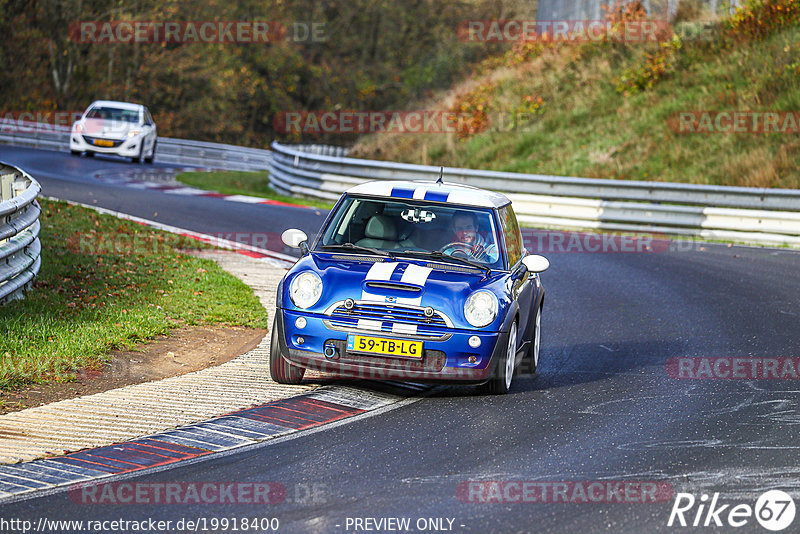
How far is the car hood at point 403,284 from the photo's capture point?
25.3ft

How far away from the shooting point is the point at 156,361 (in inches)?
352

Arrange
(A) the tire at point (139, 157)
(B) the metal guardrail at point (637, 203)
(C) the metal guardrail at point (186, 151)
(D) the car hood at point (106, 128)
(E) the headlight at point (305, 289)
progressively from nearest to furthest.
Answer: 1. (E) the headlight at point (305, 289)
2. (B) the metal guardrail at point (637, 203)
3. (D) the car hood at point (106, 128)
4. (A) the tire at point (139, 157)
5. (C) the metal guardrail at point (186, 151)

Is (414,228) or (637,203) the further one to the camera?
(637,203)

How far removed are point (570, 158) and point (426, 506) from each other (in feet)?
76.2

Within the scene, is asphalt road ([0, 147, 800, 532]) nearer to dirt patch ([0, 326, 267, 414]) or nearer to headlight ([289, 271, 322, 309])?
headlight ([289, 271, 322, 309])

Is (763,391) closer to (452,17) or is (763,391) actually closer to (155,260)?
(155,260)

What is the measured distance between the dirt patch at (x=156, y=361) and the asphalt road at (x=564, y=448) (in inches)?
80.0

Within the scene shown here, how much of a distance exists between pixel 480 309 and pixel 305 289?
1.32 meters

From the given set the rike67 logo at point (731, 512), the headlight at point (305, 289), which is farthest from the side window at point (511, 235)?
the rike67 logo at point (731, 512)

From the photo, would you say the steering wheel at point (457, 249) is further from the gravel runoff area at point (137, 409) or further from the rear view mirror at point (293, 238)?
the gravel runoff area at point (137, 409)

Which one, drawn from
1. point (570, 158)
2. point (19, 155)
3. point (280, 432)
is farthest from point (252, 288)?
point (19, 155)

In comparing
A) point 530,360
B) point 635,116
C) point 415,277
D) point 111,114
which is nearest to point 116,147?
point 111,114

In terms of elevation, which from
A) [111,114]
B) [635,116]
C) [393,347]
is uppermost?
[635,116]

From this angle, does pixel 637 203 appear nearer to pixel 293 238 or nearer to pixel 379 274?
pixel 293 238
